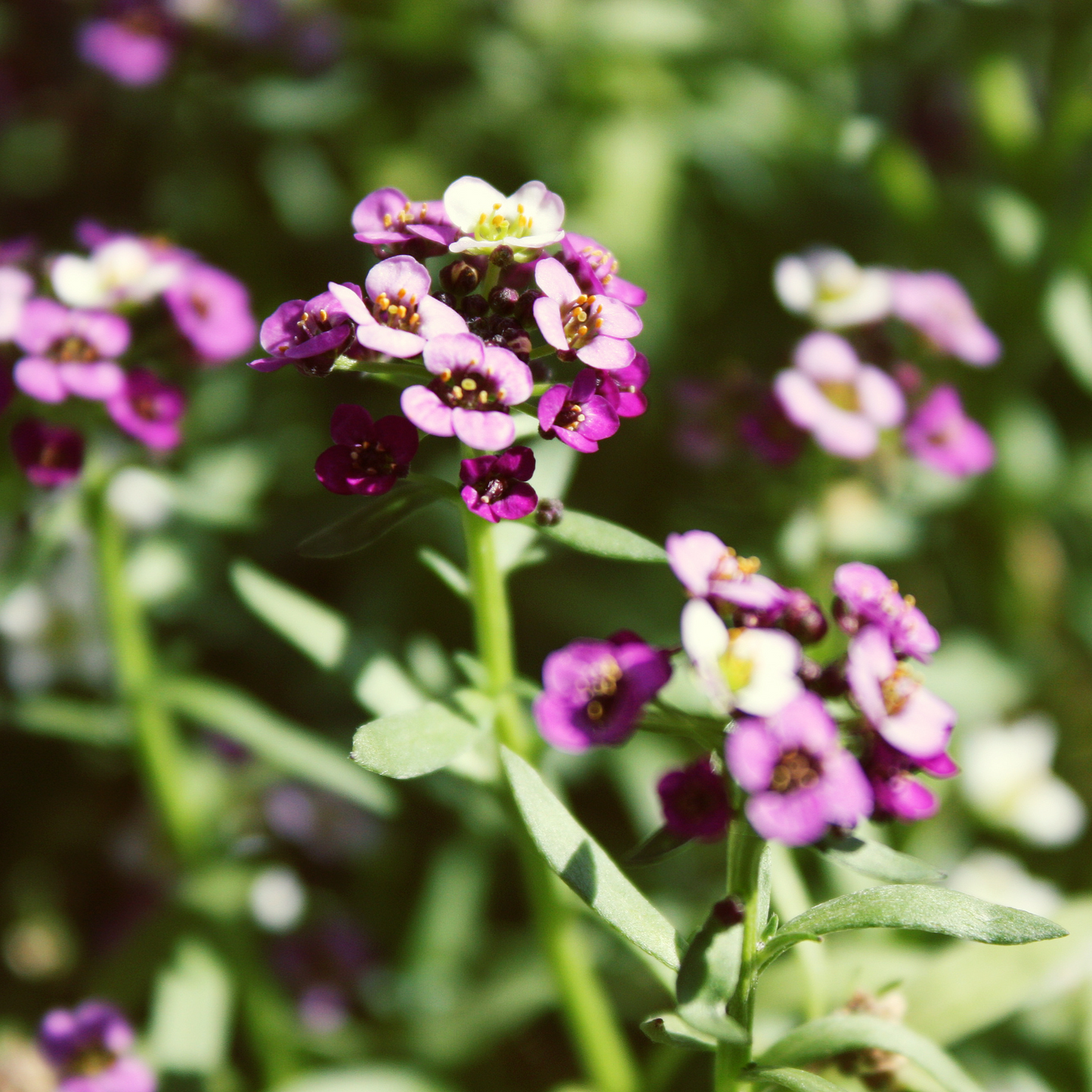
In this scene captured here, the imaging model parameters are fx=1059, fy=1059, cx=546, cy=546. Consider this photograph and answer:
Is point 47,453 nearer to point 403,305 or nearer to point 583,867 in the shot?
point 403,305

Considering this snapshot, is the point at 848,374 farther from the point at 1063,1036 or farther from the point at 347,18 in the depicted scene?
the point at 347,18

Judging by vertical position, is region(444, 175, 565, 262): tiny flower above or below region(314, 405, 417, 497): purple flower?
above

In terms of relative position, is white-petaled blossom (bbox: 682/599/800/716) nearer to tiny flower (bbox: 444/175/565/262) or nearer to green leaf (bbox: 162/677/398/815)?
tiny flower (bbox: 444/175/565/262)

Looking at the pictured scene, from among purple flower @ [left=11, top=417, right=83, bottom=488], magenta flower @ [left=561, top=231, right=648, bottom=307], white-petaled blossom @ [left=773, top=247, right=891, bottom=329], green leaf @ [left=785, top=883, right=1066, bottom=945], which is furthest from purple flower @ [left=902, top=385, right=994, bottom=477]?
purple flower @ [left=11, top=417, right=83, bottom=488]

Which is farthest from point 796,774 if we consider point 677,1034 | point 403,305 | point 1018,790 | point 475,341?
point 1018,790

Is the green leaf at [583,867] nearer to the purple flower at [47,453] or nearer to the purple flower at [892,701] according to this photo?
the purple flower at [892,701]

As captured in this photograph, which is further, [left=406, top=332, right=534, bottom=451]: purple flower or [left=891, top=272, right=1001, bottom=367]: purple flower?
[left=891, top=272, right=1001, bottom=367]: purple flower
